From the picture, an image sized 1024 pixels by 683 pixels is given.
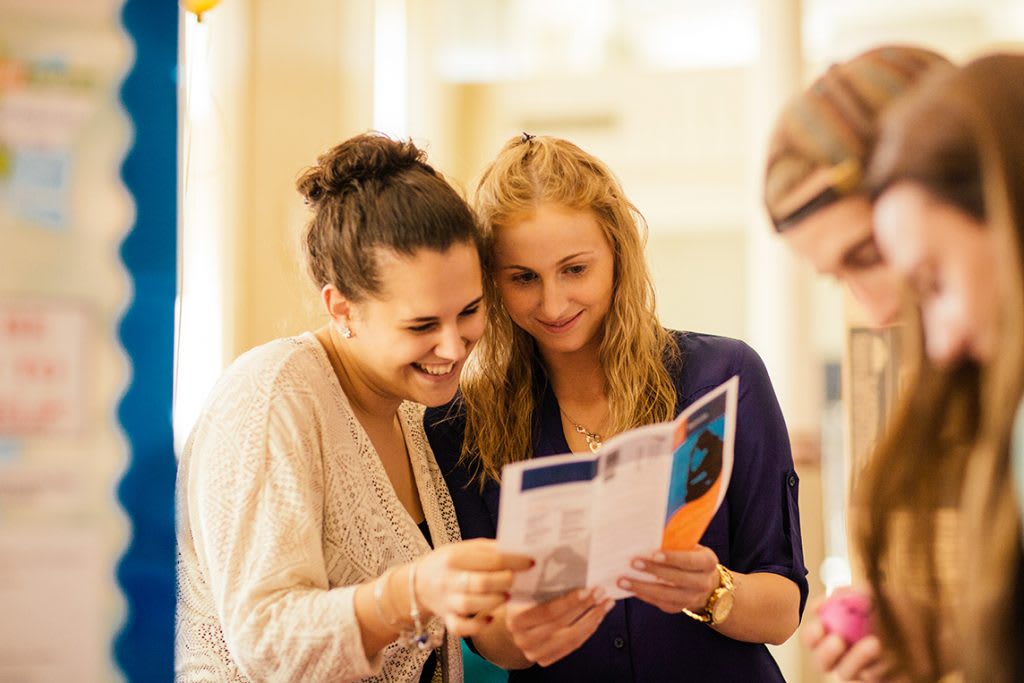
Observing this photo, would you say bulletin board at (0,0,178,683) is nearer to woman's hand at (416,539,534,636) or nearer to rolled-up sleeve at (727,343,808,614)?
woman's hand at (416,539,534,636)

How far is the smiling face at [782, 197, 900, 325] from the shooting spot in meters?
1.10

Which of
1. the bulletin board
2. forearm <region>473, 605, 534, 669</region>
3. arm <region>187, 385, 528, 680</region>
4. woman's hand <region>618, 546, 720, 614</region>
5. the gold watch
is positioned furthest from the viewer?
forearm <region>473, 605, 534, 669</region>

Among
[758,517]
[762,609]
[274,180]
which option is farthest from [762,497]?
[274,180]

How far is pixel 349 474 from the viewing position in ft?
5.08

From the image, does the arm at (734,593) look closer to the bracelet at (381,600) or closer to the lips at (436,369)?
the bracelet at (381,600)

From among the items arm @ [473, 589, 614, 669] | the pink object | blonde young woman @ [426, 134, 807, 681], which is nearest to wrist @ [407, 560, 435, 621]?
arm @ [473, 589, 614, 669]

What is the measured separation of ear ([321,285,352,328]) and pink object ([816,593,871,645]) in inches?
31.7

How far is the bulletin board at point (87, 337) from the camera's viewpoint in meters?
1.07

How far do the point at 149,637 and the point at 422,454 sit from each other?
687mm

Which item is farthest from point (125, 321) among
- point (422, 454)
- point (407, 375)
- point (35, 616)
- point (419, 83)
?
point (419, 83)

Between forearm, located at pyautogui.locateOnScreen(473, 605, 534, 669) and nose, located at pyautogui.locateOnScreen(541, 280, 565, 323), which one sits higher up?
nose, located at pyautogui.locateOnScreen(541, 280, 565, 323)

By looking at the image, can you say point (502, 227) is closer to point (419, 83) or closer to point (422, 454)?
point (422, 454)

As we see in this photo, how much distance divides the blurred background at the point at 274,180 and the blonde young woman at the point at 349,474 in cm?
17

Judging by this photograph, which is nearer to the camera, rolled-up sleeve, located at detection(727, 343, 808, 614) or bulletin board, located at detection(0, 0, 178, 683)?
bulletin board, located at detection(0, 0, 178, 683)
